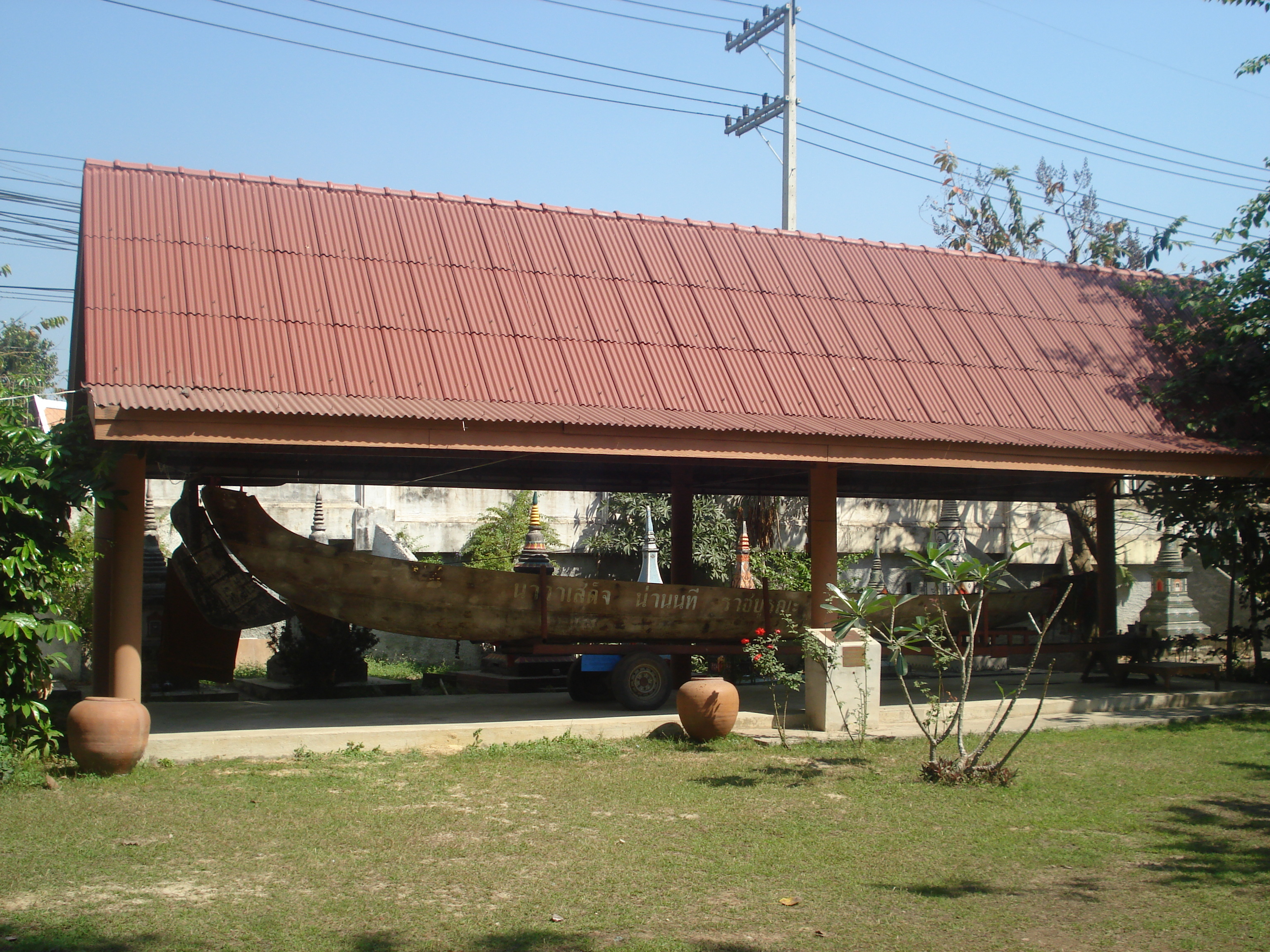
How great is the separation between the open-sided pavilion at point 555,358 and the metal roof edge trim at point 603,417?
1.7 inches

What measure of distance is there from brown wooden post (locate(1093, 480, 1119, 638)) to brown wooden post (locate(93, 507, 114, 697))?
486 inches

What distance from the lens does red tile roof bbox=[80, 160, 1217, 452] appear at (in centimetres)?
1015

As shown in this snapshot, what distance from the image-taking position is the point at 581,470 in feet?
47.3

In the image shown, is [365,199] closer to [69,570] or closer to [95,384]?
[95,384]

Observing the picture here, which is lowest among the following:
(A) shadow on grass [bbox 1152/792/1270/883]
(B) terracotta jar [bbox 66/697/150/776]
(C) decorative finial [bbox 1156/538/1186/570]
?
(A) shadow on grass [bbox 1152/792/1270/883]

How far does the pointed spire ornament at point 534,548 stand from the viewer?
16047 millimetres

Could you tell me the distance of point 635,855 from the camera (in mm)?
6809

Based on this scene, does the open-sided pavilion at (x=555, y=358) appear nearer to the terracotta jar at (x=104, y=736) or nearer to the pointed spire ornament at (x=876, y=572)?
the terracotta jar at (x=104, y=736)

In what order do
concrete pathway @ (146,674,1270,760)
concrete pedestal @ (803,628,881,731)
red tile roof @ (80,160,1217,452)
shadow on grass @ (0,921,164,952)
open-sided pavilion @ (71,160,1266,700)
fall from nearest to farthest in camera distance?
shadow on grass @ (0,921,164,952)
open-sided pavilion @ (71,160,1266,700)
concrete pathway @ (146,674,1270,760)
red tile roof @ (80,160,1217,452)
concrete pedestal @ (803,628,881,731)

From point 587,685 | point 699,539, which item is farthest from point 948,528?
point 587,685

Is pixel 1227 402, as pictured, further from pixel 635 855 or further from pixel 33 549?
pixel 33 549

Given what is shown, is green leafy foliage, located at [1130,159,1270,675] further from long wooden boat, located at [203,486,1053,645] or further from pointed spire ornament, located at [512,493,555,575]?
pointed spire ornament, located at [512,493,555,575]

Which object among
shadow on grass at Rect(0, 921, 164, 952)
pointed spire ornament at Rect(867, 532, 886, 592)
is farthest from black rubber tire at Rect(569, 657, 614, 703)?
pointed spire ornament at Rect(867, 532, 886, 592)

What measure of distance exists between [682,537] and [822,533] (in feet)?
10.3
